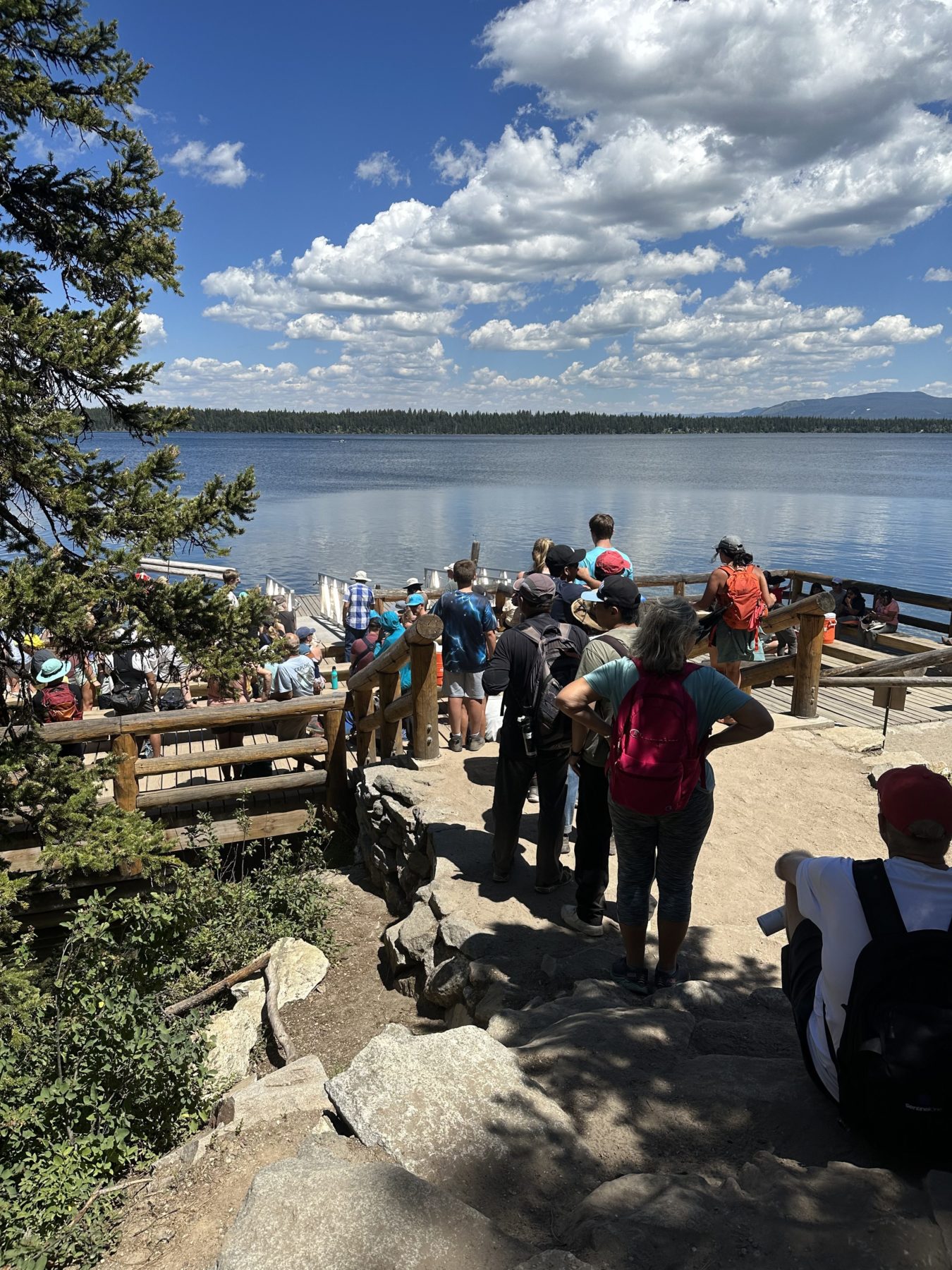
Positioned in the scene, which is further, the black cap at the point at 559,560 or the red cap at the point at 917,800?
the black cap at the point at 559,560

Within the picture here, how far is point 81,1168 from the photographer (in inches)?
137

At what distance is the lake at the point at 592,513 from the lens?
32188 millimetres

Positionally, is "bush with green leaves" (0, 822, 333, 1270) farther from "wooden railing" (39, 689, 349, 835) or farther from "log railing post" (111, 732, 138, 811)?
"wooden railing" (39, 689, 349, 835)

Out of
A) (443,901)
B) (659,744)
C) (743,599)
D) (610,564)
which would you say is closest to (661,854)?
(659,744)

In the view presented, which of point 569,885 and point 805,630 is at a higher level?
point 805,630

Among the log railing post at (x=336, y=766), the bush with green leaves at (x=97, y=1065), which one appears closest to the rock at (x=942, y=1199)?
the bush with green leaves at (x=97, y=1065)

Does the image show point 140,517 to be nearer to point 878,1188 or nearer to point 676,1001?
point 676,1001

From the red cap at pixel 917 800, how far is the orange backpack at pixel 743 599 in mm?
4704

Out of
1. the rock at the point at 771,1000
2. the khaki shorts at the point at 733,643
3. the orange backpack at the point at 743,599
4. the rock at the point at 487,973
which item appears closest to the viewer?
the rock at the point at 771,1000

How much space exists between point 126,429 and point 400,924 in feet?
12.5

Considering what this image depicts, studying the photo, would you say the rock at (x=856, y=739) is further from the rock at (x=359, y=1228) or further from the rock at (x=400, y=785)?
the rock at (x=359, y=1228)

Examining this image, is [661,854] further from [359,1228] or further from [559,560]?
[559,560]

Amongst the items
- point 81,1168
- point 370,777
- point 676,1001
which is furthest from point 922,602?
point 81,1168

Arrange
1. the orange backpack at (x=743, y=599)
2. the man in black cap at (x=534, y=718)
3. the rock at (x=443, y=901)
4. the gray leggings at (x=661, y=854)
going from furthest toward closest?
the orange backpack at (x=743, y=599) → the rock at (x=443, y=901) → the man in black cap at (x=534, y=718) → the gray leggings at (x=661, y=854)
